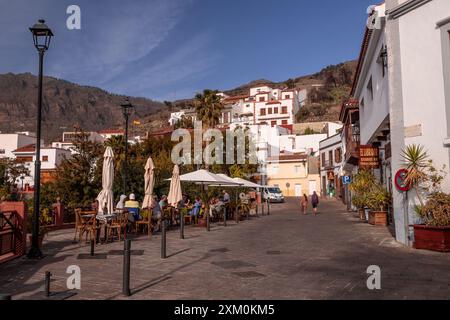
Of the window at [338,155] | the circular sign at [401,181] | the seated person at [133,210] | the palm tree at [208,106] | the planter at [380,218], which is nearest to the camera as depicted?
the circular sign at [401,181]

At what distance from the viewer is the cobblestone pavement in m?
6.56

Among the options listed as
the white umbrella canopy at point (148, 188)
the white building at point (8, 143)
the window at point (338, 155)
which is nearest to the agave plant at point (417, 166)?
the white umbrella canopy at point (148, 188)

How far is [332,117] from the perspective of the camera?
87312mm

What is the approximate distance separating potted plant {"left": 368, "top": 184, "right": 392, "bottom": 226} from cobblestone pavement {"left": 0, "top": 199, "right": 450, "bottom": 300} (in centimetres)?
515

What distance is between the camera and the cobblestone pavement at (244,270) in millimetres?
6559

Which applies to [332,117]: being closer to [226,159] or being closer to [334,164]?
[334,164]

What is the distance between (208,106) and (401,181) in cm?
2973

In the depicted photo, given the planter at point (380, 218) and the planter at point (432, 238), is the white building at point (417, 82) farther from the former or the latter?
the planter at point (380, 218)

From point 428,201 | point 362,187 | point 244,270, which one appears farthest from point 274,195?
point 244,270

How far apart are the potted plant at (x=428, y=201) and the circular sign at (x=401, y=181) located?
11cm

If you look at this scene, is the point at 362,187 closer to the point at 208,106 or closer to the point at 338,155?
the point at 208,106

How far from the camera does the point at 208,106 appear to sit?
40.0 meters
